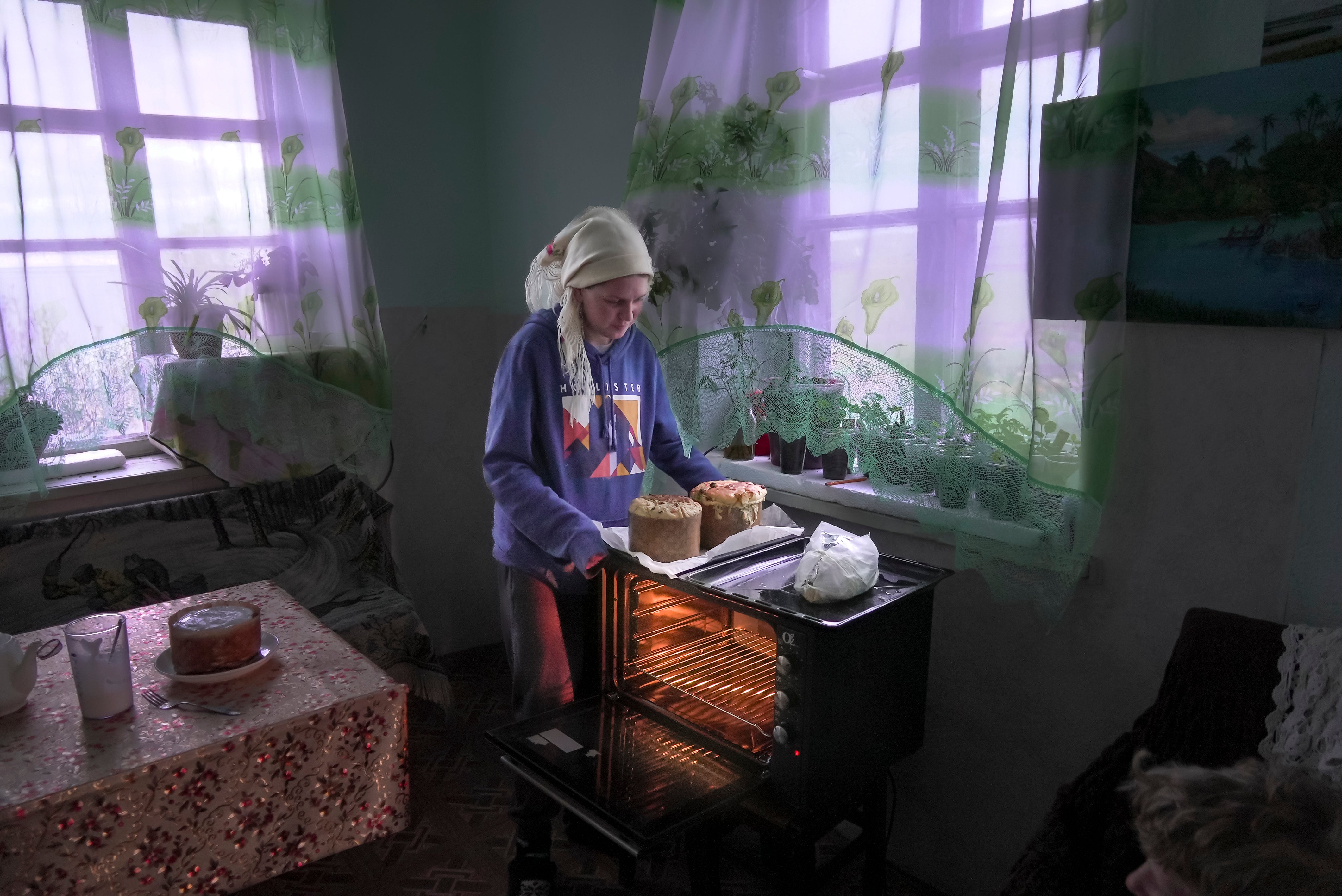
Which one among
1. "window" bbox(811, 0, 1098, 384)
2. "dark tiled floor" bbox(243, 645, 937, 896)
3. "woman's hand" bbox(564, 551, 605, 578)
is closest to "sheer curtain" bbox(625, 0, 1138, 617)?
"window" bbox(811, 0, 1098, 384)

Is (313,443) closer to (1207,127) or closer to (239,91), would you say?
(239,91)

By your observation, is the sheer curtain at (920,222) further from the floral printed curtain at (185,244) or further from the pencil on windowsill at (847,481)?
the floral printed curtain at (185,244)

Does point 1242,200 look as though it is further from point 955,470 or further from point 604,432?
point 604,432

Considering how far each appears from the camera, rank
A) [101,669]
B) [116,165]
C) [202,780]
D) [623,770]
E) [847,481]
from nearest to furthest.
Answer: [202,780], [101,669], [623,770], [847,481], [116,165]

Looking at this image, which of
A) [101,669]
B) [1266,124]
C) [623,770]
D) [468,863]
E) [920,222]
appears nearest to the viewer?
[101,669]

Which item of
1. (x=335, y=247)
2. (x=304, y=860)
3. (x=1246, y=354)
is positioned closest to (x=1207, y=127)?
(x=1246, y=354)

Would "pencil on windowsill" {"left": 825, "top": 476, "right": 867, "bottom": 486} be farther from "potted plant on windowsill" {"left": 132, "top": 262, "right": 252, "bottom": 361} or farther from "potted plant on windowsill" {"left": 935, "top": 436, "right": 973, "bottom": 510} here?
"potted plant on windowsill" {"left": 132, "top": 262, "right": 252, "bottom": 361}

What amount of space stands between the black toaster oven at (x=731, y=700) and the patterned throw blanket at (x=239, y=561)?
52.6 inches

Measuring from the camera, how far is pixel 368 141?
3684 millimetres

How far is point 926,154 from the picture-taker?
201 cm

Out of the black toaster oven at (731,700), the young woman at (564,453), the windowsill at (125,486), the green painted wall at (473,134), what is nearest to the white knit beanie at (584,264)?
the young woman at (564,453)

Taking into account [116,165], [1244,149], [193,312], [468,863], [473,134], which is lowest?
[468,863]

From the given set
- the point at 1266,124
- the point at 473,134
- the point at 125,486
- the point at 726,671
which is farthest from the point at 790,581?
the point at 473,134

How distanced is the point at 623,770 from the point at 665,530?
1.75 ft
